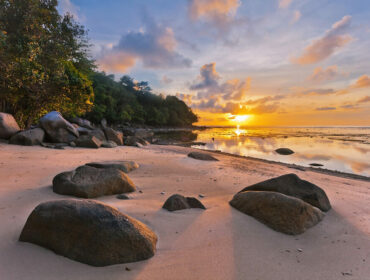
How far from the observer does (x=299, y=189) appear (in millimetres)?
3764

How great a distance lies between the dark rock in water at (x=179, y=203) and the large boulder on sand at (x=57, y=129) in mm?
10515

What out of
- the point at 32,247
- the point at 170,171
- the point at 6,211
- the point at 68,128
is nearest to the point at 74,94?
the point at 68,128

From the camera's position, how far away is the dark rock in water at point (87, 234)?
1892 mm

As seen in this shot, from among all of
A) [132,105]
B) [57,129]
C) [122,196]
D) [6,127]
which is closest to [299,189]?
[122,196]

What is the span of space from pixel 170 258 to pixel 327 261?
5.61 feet

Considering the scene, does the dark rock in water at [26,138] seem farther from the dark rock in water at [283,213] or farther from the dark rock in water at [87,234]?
the dark rock in water at [283,213]

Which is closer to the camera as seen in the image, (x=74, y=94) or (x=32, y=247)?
(x=32, y=247)

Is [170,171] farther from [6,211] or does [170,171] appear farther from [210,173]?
[6,211]

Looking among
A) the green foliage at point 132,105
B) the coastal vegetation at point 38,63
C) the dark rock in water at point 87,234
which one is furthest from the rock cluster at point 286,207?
the green foliage at point 132,105

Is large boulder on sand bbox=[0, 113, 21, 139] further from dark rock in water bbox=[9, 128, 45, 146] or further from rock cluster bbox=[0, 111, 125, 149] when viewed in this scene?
dark rock in water bbox=[9, 128, 45, 146]

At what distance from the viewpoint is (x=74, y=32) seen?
14.7m

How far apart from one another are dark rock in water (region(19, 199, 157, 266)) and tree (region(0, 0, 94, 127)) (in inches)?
273

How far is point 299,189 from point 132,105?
60.6 m

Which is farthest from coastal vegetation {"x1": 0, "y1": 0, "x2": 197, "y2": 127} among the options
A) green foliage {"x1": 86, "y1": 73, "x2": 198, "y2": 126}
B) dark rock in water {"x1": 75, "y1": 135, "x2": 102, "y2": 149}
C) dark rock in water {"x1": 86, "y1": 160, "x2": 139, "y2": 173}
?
green foliage {"x1": 86, "y1": 73, "x2": 198, "y2": 126}
